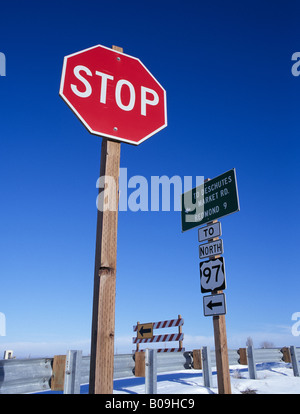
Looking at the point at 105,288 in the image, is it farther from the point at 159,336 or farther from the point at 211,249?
the point at 159,336

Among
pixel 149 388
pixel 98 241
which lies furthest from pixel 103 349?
pixel 149 388

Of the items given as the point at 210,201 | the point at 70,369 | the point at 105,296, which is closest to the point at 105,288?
the point at 105,296

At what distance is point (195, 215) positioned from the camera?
6875mm

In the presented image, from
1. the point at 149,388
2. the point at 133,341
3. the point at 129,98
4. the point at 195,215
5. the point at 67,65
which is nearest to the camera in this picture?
the point at 67,65

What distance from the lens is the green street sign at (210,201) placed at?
6156 mm

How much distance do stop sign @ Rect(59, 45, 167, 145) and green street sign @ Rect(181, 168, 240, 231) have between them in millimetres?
3009

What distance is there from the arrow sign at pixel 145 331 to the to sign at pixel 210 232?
686 centimetres

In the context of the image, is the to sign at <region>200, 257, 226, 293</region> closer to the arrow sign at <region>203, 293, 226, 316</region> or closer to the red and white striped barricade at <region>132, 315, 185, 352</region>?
the arrow sign at <region>203, 293, 226, 316</region>

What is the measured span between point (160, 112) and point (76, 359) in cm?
323

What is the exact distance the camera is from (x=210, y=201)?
21.6ft

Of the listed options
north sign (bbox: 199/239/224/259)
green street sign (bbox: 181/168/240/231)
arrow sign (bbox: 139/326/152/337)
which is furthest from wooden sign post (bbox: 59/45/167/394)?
arrow sign (bbox: 139/326/152/337)

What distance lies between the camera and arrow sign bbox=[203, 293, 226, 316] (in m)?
5.62

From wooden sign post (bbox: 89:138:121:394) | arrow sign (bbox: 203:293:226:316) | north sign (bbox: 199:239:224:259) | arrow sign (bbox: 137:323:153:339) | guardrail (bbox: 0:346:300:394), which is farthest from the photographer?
arrow sign (bbox: 137:323:153:339)
